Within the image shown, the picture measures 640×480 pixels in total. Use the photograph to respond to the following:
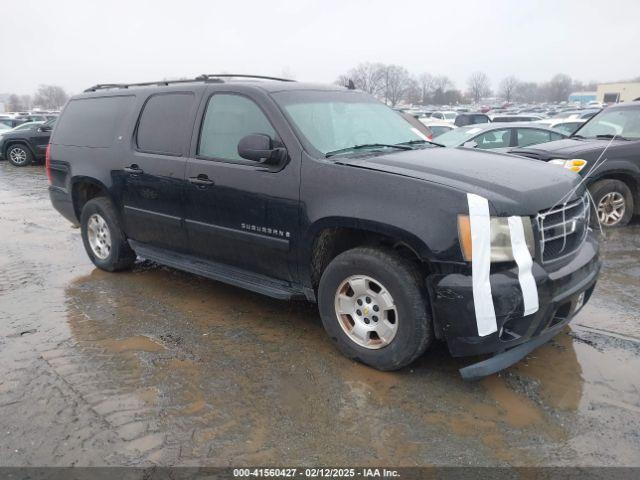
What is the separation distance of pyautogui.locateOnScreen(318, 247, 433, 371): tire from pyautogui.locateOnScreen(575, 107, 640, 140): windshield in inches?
213

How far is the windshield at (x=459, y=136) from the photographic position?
8.99 meters

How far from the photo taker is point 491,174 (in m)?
3.34

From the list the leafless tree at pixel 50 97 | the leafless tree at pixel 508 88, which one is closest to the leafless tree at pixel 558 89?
the leafless tree at pixel 508 88

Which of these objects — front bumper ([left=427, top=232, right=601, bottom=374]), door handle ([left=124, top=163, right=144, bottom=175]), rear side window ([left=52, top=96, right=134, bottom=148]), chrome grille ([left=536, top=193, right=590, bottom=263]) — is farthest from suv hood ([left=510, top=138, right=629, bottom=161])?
rear side window ([left=52, top=96, right=134, bottom=148])

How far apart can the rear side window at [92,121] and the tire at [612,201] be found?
5.92 m

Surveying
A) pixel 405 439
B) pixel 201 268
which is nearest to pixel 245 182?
pixel 201 268

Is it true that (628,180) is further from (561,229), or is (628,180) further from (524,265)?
(524,265)

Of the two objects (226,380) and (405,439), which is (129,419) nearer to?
(226,380)

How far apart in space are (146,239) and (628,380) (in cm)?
409

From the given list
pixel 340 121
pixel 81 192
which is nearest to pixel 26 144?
pixel 81 192

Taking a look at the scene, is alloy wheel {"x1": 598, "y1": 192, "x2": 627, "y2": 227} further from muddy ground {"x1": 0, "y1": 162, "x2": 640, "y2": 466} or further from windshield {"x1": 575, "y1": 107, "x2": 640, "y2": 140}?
muddy ground {"x1": 0, "y1": 162, "x2": 640, "y2": 466}

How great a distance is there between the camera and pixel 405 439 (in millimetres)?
2768

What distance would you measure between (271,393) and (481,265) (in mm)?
1474

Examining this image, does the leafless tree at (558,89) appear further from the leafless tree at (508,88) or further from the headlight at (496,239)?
the headlight at (496,239)
